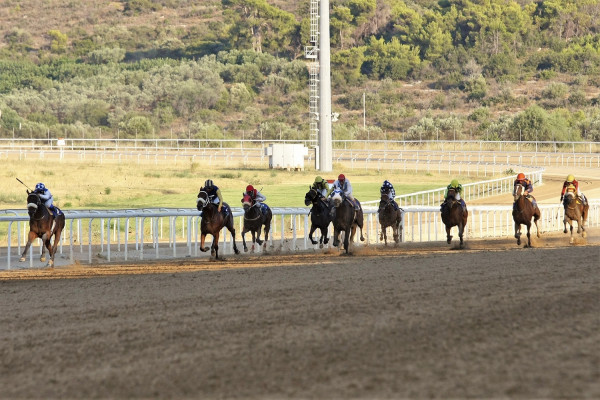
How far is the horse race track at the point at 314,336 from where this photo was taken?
6.19 metres

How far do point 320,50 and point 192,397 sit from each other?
4421 cm

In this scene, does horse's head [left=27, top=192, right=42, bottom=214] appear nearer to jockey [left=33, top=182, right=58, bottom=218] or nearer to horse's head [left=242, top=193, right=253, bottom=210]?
jockey [left=33, top=182, right=58, bottom=218]

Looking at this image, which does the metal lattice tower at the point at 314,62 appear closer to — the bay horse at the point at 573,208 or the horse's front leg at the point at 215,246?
the bay horse at the point at 573,208

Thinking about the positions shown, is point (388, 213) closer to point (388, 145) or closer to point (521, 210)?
point (521, 210)

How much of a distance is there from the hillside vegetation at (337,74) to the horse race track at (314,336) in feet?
181

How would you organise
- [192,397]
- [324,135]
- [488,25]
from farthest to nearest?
[488,25] → [324,135] → [192,397]

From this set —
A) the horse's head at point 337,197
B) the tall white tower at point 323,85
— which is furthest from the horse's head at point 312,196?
the tall white tower at point 323,85

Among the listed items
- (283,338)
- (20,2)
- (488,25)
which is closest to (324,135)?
(283,338)

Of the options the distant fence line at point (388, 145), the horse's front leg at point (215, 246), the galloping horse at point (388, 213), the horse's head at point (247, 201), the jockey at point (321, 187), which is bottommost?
the horse's front leg at point (215, 246)

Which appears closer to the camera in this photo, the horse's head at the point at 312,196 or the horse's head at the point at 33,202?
the horse's head at the point at 33,202

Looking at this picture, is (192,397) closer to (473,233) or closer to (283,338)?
(283,338)

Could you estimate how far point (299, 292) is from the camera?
1086 centimetres

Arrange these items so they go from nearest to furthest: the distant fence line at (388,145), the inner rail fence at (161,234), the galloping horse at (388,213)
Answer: the inner rail fence at (161,234), the galloping horse at (388,213), the distant fence line at (388,145)

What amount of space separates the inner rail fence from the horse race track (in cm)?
506
